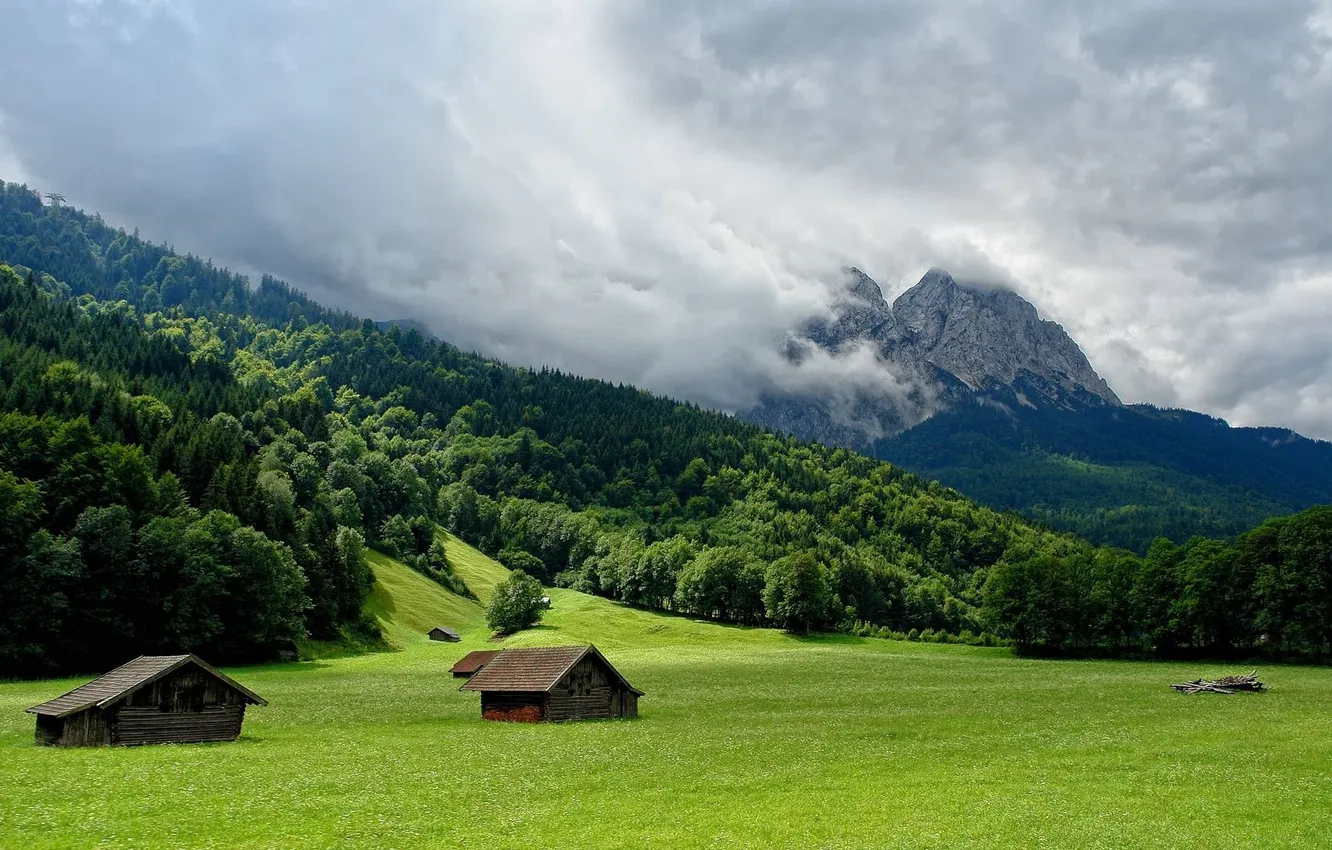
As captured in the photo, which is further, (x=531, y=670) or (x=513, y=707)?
(x=531, y=670)

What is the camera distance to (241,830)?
2316 cm

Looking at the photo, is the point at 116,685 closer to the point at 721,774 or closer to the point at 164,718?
the point at 164,718

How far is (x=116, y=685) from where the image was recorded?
3962 centimetres

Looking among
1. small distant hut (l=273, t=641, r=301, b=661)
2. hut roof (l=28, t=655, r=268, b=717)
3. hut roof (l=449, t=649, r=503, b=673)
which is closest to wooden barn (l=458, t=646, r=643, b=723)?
hut roof (l=28, t=655, r=268, b=717)

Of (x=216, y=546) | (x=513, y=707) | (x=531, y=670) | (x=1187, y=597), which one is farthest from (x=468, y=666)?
(x=1187, y=597)

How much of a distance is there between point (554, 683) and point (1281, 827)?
3870 centimetres

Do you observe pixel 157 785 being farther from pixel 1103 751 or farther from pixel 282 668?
A: pixel 282 668

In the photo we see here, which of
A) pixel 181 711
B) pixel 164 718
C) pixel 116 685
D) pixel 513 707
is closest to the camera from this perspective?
pixel 116 685

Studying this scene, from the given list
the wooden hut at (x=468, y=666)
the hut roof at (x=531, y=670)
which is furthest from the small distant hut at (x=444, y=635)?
the hut roof at (x=531, y=670)

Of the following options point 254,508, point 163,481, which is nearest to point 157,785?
point 163,481

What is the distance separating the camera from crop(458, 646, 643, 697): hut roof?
5403 centimetres

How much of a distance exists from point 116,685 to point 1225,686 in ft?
252

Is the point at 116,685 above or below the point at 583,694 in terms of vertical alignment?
above

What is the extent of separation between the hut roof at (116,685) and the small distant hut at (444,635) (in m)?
84.9
